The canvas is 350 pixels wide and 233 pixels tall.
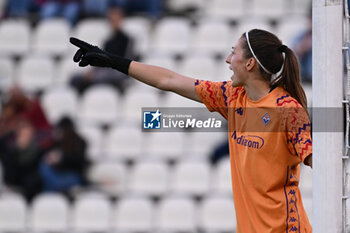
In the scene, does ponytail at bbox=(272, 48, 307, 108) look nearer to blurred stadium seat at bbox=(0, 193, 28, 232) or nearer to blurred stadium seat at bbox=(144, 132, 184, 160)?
blurred stadium seat at bbox=(144, 132, 184, 160)

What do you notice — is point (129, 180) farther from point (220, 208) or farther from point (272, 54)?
point (272, 54)

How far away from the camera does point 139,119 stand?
6.93 m

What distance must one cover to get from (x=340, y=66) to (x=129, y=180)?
4.13 meters

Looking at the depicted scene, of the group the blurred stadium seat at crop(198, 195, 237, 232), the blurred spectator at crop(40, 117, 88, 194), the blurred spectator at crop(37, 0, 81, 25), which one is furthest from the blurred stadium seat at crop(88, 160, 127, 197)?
the blurred spectator at crop(37, 0, 81, 25)

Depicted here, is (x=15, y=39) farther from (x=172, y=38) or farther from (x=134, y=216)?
(x=134, y=216)

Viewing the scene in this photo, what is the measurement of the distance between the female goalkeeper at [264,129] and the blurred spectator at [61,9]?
16.4ft

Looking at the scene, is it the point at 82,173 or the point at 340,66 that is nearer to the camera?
the point at 340,66

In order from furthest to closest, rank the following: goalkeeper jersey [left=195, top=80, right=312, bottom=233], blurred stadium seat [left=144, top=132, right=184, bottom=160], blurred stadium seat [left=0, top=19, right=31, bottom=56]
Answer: blurred stadium seat [left=0, top=19, right=31, bottom=56] < blurred stadium seat [left=144, top=132, right=184, bottom=160] < goalkeeper jersey [left=195, top=80, right=312, bottom=233]

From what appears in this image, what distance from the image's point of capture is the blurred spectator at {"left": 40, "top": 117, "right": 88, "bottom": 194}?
634cm

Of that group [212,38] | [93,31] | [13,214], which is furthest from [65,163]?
[212,38]

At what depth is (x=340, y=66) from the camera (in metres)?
2.54

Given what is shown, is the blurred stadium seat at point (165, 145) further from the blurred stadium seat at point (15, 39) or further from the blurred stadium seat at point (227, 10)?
the blurred stadium seat at point (15, 39)

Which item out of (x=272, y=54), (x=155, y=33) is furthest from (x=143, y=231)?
(x=272, y=54)

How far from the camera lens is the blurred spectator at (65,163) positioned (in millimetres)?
6344
